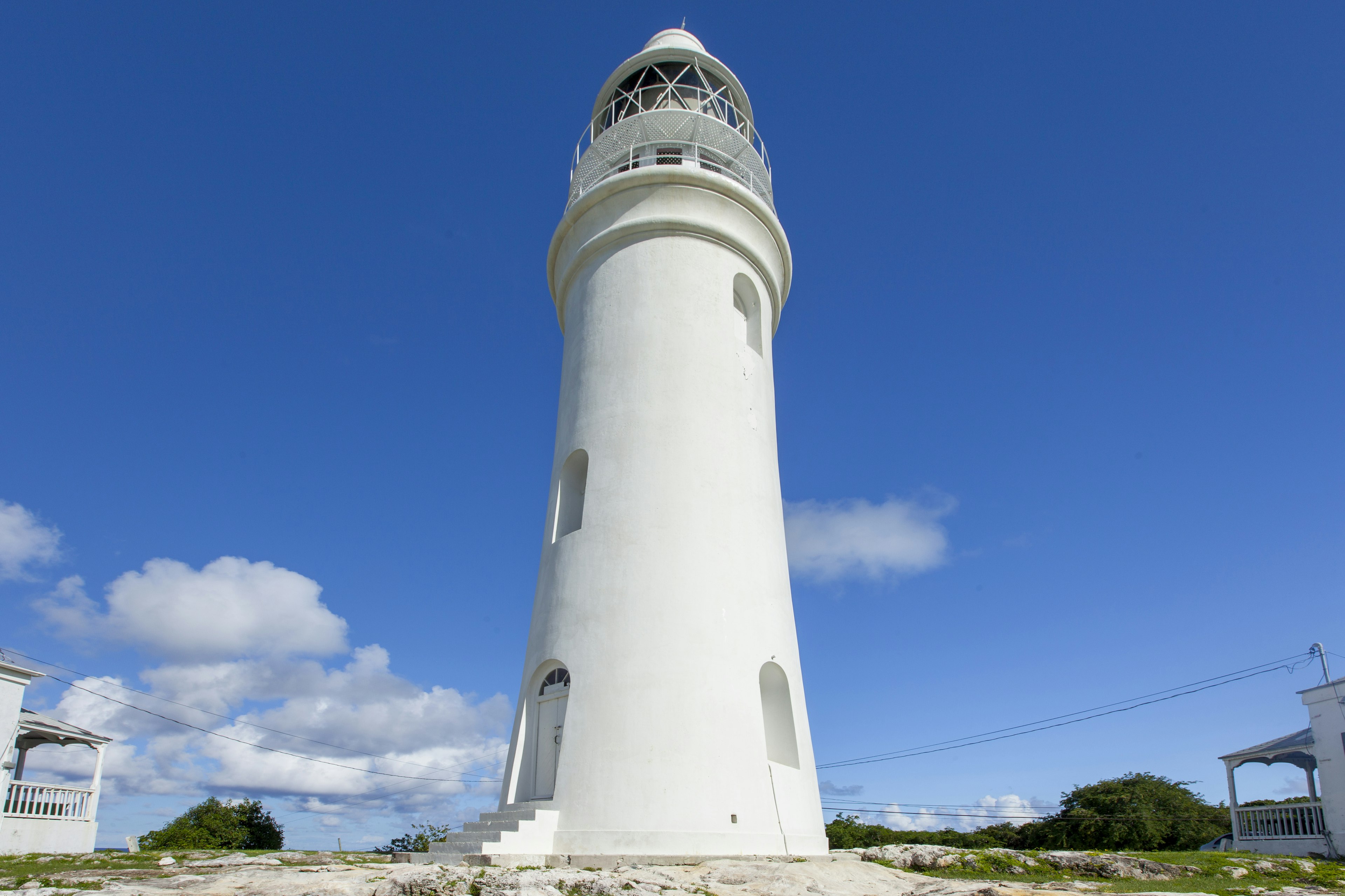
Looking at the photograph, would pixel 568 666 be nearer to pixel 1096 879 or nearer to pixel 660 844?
pixel 660 844

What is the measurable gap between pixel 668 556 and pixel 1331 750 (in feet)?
63.2

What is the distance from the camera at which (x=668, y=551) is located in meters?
13.7

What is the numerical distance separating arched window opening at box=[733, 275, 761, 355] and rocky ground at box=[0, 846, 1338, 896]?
32.0 ft

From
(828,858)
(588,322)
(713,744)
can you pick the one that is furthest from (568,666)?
(588,322)

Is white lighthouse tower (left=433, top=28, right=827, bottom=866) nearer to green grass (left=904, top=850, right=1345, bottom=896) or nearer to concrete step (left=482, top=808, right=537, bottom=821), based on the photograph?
concrete step (left=482, top=808, right=537, bottom=821)

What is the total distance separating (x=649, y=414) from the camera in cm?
1484

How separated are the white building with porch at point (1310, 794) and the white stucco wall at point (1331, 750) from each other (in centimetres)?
2

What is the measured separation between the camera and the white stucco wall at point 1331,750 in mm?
20578

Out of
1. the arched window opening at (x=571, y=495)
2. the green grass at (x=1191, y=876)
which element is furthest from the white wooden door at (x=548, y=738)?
the green grass at (x=1191, y=876)

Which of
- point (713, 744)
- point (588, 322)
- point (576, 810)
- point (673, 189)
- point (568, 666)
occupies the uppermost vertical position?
point (673, 189)

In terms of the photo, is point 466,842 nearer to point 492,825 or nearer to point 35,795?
point 492,825

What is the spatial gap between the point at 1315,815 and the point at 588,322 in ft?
71.9

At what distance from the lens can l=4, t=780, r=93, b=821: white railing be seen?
1930cm

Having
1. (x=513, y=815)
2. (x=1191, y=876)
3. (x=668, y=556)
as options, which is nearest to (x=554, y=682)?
(x=513, y=815)
